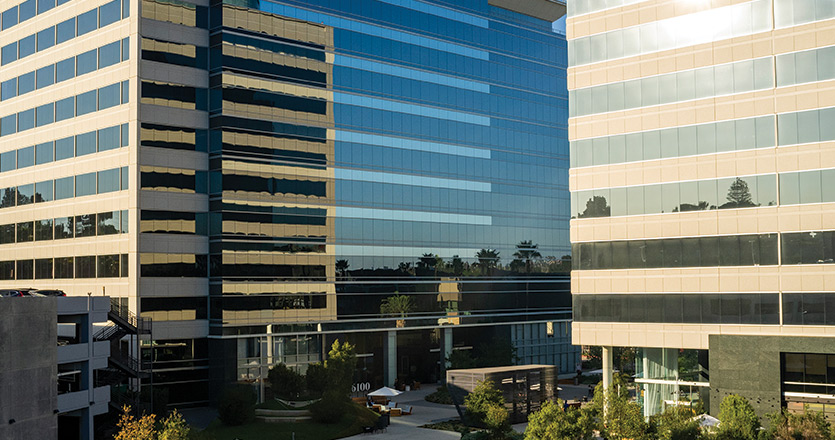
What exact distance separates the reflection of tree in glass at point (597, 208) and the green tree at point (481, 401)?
527 inches

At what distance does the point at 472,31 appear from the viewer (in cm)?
9619

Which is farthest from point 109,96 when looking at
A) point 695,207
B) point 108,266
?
point 695,207

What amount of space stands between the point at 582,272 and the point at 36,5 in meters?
56.1

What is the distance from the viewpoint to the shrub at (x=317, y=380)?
66938mm

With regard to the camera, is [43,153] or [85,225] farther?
[43,153]

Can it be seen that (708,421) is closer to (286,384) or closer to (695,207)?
(695,207)

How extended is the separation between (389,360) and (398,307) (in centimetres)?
518

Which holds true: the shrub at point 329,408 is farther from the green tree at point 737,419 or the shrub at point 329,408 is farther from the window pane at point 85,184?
the window pane at point 85,184

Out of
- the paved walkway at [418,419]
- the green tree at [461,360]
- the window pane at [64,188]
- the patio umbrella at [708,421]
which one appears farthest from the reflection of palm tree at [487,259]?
the patio umbrella at [708,421]

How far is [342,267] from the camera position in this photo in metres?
81.6

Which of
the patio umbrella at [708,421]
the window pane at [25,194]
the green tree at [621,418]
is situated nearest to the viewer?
the green tree at [621,418]

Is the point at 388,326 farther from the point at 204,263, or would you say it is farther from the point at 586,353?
the point at 586,353

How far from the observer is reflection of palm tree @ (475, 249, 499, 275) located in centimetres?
9600

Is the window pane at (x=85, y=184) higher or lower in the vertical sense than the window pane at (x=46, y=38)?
lower
